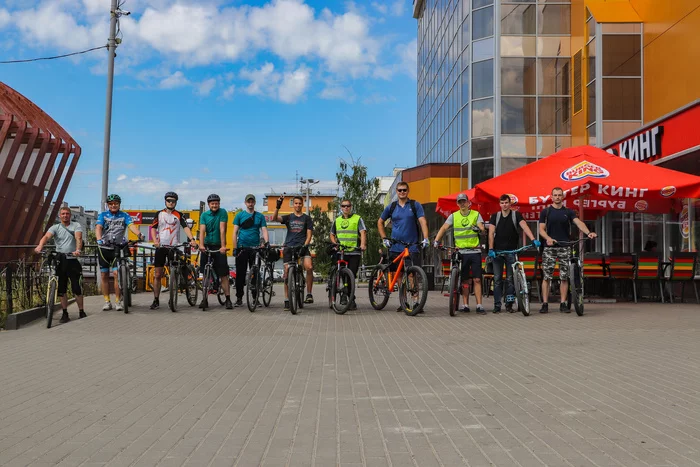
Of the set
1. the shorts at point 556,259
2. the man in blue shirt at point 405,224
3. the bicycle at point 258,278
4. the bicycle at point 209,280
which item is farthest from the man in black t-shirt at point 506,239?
the bicycle at point 209,280

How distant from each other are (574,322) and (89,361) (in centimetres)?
658

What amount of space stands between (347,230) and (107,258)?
3902 millimetres

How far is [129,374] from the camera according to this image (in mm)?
6598

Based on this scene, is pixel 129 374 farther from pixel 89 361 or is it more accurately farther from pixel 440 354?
pixel 440 354

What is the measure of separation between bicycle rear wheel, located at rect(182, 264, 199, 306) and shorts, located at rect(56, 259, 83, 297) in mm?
2099

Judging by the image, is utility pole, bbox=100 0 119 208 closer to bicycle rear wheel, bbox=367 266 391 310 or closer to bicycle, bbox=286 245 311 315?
bicycle, bbox=286 245 311 315

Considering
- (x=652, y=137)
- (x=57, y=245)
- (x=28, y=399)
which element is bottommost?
(x=28, y=399)

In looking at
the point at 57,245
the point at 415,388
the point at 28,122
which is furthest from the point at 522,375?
the point at 28,122

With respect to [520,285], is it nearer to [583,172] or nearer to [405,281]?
[405,281]

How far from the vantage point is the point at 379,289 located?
12570 mm

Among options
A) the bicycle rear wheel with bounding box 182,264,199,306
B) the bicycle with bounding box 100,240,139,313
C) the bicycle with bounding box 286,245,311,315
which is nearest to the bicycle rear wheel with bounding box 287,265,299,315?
the bicycle with bounding box 286,245,311,315

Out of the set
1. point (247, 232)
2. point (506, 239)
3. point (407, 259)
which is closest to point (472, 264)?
point (506, 239)

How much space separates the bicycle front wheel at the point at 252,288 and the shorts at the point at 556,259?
4700 millimetres

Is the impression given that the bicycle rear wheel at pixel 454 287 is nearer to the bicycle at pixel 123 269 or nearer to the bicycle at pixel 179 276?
the bicycle at pixel 179 276
